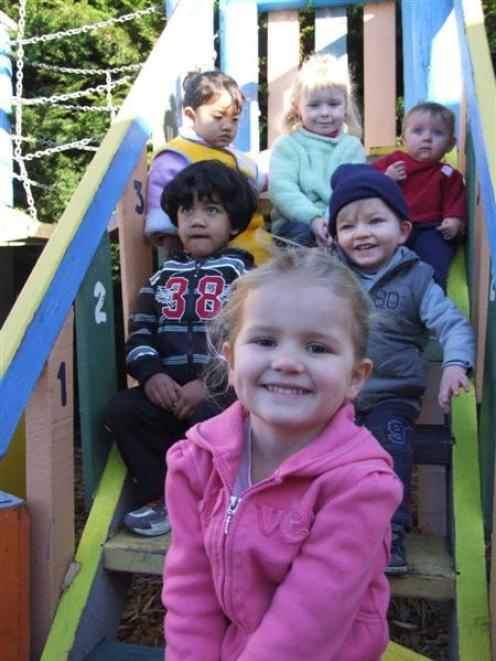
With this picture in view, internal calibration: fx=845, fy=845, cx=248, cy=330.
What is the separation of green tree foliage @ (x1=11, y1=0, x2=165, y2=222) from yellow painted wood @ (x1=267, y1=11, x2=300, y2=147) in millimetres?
1774

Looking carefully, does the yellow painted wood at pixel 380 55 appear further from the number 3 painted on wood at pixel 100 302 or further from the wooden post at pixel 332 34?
the number 3 painted on wood at pixel 100 302

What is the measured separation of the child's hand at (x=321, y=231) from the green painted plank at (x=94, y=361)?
83 centimetres

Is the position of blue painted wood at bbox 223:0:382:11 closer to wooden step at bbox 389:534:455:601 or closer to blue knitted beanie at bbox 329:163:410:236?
blue knitted beanie at bbox 329:163:410:236

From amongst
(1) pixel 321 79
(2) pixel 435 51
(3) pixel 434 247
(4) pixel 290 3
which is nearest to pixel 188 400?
(3) pixel 434 247

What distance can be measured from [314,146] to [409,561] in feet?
Answer: 6.25

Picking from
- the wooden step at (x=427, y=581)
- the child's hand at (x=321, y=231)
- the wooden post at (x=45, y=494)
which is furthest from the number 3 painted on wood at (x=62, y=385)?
the child's hand at (x=321, y=231)

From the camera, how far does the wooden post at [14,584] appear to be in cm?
205

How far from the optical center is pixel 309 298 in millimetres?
1527

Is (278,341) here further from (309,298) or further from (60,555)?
(60,555)

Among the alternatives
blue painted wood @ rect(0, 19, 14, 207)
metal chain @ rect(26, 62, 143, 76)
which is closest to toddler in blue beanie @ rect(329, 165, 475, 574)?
blue painted wood @ rect(0, 19, 14, 207)

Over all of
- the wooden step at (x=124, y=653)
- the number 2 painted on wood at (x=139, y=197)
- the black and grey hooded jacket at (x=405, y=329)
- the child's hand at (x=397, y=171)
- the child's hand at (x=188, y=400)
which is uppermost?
the child's hand at (x=397, y=171)

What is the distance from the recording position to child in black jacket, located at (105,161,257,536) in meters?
2.48

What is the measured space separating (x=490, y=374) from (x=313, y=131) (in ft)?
5.02

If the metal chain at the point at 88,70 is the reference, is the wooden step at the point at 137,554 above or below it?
below
